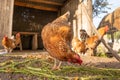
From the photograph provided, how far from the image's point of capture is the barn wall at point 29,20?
11.2 m

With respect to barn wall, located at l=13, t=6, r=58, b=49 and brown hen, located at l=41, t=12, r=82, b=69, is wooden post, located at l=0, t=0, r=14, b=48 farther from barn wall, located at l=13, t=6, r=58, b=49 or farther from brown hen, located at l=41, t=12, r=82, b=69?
brown hen, located at l=41, t=12, r=82, b=69

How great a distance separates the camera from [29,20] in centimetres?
1160

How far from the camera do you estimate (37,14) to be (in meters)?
11.9

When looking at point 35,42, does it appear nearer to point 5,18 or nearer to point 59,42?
point 5,18

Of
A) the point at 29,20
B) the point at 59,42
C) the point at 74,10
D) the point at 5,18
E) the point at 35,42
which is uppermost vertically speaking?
the point at 74,10

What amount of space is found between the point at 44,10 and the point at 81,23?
375cm

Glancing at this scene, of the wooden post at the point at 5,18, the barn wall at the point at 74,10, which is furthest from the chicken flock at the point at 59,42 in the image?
the barn wall at the point at 74,10

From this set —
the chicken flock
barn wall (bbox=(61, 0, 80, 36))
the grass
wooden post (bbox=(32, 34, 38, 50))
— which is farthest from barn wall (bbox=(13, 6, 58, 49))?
the chicken flock

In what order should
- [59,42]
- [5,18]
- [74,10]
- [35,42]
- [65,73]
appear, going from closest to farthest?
[59,42] → [65,73] → [5,18] → [74,10] → [35,42]

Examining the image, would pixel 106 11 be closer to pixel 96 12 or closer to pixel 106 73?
pixel 96 12

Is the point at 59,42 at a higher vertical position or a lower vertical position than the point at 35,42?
higher

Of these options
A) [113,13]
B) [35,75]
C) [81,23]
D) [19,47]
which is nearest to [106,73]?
[35,75]

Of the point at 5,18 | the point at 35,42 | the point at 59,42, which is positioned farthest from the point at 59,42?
the point at 35,42

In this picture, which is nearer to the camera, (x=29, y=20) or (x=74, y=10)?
(x=74, y=10)
